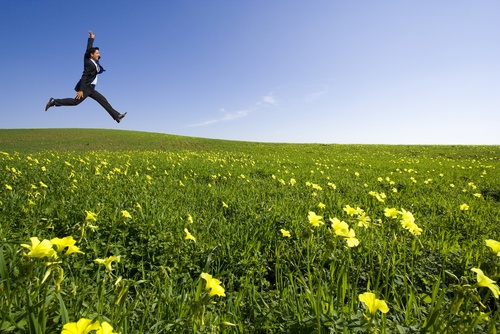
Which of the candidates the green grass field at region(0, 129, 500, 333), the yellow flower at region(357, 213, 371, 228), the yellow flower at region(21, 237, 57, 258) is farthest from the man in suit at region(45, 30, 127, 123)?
the yellow flower at region(357, 213, 371, 228)

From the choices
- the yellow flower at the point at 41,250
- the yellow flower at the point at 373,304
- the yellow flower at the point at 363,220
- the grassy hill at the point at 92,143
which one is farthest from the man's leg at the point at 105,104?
the grassy hill at the point at 92,143

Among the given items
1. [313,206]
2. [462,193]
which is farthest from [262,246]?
[462,193]

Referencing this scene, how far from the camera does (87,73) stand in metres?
7.13

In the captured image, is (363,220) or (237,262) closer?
(363,220)

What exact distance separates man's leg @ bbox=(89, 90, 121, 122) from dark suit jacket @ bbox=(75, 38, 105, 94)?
0.52 metres

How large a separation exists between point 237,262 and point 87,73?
7.00 meters

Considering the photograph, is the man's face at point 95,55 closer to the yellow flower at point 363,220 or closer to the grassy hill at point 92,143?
the yellow flower at point 363,220

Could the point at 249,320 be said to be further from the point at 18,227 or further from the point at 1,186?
the point at 1,186

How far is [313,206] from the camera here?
4.52 m

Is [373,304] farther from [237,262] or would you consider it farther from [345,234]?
[237,262]

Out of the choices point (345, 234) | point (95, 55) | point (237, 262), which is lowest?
point (237, 262)

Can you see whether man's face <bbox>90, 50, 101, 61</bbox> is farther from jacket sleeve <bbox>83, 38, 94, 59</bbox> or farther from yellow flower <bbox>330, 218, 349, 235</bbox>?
yellow flower <bbox>330, 218, 349, 235</bbox>

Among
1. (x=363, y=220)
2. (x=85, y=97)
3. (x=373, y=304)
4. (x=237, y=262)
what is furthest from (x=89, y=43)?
(x=373, y=304)

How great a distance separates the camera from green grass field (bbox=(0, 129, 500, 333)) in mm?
1469
